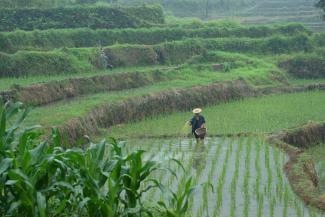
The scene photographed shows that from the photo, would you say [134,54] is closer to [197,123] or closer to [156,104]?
[156,104]

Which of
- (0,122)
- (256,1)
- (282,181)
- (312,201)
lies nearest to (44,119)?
(282,181)

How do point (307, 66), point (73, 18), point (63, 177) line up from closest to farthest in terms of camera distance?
point (63, 177) → point (73, 18) → point (307, 66)

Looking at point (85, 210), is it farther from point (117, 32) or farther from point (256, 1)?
point (256, 1)

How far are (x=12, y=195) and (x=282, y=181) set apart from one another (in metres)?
4.91

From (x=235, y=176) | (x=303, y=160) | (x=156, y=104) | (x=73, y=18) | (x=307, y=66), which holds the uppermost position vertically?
(x=73, y=18)

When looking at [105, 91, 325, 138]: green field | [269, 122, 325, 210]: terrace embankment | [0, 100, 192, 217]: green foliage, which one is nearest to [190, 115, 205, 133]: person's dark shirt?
[105, 91, 325, 138]: green field

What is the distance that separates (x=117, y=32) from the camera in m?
22.1

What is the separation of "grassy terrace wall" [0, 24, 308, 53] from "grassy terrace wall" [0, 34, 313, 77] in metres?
1.28

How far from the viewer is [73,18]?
22.8 m

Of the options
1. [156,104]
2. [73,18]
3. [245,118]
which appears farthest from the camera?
[73,18]

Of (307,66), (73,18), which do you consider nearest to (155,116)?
(73,18)

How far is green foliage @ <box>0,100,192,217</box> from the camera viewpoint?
550cm

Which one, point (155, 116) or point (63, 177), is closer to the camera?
point (63, 177)

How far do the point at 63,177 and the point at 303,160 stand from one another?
575 centimetres
